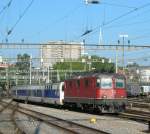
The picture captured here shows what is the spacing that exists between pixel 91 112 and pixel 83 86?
85.2 inches

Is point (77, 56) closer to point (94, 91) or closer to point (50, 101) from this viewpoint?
point (50, 101)

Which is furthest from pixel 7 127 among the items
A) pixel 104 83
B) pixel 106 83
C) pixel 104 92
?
pixel 106 83

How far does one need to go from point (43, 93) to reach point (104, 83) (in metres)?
22.6

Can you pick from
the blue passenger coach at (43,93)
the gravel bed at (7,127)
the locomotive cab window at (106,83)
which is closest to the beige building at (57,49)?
the blue passenger coach at (43,93)

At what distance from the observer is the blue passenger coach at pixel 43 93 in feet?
162

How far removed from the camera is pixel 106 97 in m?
36.6

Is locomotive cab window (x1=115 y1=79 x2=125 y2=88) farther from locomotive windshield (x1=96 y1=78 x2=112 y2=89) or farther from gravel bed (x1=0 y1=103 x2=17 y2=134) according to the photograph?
gravel bed (x1=0 y1=103 x2=17 y2=134)

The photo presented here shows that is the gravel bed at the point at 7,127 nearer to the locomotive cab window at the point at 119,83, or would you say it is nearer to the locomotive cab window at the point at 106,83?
the locomotive cab window at the point at 106,83

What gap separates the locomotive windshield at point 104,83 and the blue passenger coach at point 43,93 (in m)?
11.6

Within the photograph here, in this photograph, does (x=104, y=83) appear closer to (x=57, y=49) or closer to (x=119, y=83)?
(x=119, y=83)

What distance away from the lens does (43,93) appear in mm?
58906

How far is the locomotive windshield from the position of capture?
3688cm

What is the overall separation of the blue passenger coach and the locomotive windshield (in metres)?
11.6

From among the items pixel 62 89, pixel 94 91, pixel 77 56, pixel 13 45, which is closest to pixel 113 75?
pixel 94 91
